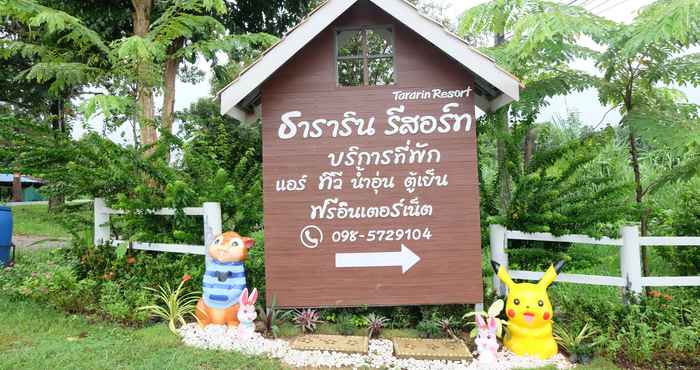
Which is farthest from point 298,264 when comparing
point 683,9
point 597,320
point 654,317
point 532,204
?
point 683,9

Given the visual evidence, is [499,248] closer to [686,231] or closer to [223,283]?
[686,231]

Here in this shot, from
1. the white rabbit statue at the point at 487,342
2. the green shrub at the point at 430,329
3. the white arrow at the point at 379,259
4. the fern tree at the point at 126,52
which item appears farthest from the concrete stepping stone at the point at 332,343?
the fern tree at the point at 126,52

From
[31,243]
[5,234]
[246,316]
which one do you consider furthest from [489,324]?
→ [31,243]

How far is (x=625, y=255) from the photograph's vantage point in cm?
495

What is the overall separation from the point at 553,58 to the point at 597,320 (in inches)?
125

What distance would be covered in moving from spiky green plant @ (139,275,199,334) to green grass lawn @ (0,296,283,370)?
0.16 metres

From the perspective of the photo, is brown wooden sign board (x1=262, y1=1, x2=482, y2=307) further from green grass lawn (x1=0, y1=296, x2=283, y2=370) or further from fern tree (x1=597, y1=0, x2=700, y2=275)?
fern tree (x1=597, y1=0, x2=700, y2=275)

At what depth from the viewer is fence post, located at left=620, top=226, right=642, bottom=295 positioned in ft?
16.1

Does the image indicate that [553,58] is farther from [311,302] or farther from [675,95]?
[311,302]

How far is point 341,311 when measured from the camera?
216 inches

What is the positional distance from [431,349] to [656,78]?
428 centimetres

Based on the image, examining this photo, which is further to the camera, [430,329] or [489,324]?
[430,329]

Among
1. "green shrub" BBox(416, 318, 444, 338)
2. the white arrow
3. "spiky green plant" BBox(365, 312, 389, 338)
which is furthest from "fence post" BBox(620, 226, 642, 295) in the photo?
"spiky green plant" BBox(365, 312, 389, 338)

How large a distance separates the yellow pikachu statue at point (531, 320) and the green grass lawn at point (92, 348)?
250 cm
